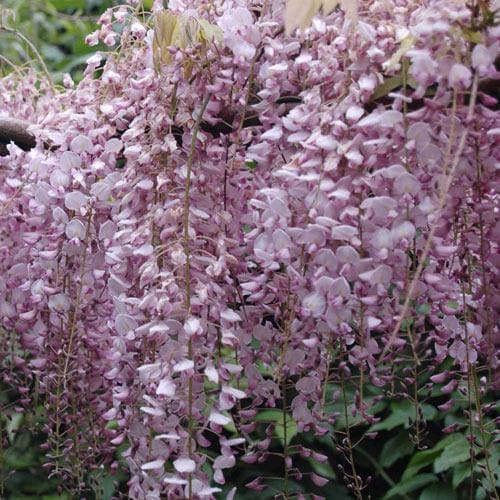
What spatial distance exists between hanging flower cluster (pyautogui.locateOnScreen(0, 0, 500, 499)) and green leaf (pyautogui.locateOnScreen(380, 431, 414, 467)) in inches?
23.0

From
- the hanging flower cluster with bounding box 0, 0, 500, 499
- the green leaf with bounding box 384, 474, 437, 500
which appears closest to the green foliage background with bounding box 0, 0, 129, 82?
the hanging flower cluster with bounding box 0, 0, 500, 499

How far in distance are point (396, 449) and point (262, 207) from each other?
2.89 ft

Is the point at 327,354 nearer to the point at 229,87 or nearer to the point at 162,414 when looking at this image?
the point at 162,414

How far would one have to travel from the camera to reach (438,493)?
1604 millimetres

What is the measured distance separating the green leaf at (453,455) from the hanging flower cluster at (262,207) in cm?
37

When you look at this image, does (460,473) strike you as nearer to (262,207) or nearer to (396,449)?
(396,449)

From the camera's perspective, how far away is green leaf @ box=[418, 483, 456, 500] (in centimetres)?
159

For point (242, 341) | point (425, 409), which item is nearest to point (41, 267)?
point (242, 341)

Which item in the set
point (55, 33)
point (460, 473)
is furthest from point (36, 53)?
point (55, 33)

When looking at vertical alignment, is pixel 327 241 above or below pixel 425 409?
above

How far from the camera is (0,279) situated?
142cm

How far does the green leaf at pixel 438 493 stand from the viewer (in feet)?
5.23

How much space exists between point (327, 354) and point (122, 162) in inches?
20.6

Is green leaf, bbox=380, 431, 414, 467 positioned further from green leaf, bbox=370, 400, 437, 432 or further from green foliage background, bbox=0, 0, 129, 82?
green foliage background, bbox=0, 0, 129, 82
